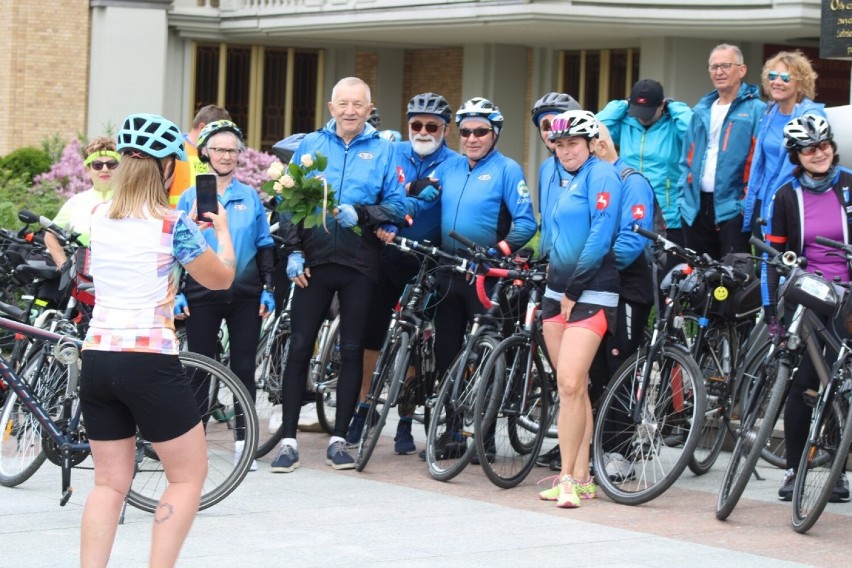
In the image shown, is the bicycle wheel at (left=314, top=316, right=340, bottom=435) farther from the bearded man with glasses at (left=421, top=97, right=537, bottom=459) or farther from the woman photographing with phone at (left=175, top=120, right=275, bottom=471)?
the woman photographing with phone at (left=175, top=120, right=275, bottom=471)

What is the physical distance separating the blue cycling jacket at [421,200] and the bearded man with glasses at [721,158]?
5.42 ft

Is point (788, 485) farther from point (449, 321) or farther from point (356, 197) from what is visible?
point (356, 197)

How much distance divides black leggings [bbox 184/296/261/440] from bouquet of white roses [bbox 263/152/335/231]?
56 centimetres

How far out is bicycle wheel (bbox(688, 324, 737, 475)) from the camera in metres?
8.83

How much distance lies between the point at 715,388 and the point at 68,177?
13570 mm

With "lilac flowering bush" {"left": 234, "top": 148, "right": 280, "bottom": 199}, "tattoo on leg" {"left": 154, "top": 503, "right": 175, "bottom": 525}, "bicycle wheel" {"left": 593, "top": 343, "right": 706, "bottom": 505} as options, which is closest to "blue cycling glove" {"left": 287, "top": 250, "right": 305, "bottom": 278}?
"bicycle wheel" {"left": 593, "top": 343, "right": 706, "bottom": 505}

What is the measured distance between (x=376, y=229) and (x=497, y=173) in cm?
84

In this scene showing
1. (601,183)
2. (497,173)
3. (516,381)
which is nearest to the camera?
(601,183)

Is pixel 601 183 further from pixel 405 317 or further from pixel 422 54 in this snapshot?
pixel 422 54

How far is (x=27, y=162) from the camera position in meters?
24.6

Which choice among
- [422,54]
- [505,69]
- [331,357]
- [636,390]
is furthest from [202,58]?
[636,390]

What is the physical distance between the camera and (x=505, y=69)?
2658 centimetres

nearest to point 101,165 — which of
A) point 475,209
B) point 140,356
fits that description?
point 475,209

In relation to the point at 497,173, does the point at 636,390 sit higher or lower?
lower
